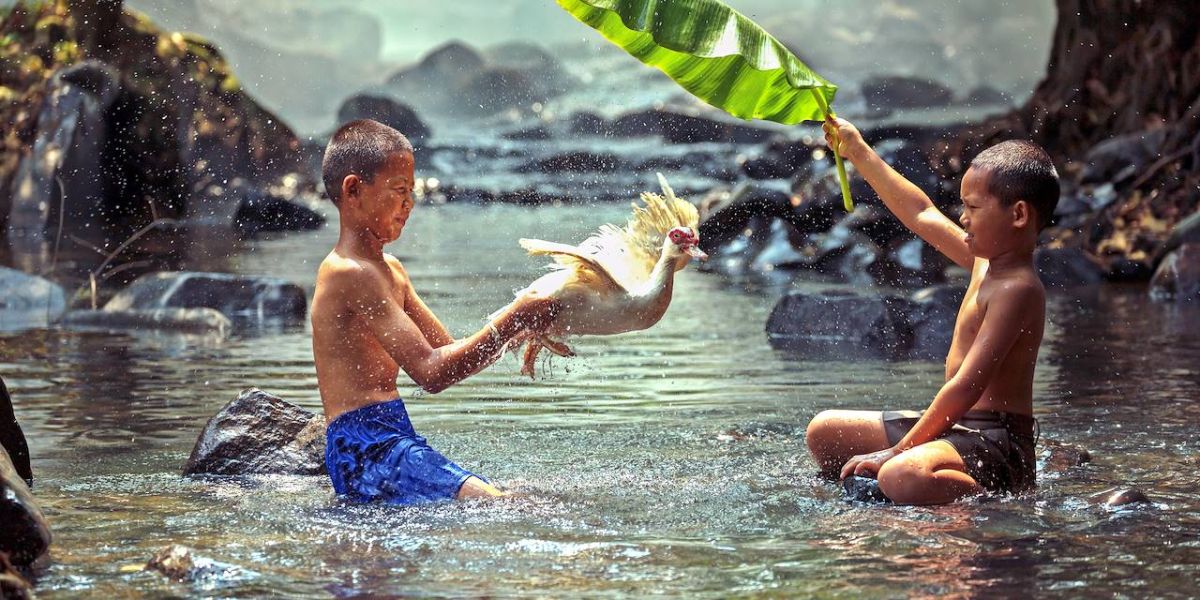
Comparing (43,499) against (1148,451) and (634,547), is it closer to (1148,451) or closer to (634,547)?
(634,547)

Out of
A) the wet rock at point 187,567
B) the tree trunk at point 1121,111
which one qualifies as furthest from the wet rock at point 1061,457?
the tree trunk at point 1121,111

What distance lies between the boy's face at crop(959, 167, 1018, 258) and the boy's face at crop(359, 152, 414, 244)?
183 cm

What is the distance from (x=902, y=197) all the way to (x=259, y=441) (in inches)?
101

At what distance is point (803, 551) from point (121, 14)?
19.4 metres

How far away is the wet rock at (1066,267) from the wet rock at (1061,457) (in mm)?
7216

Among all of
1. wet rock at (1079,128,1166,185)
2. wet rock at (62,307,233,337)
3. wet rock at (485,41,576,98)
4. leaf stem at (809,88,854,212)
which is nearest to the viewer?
leaf stem at (809,88,854,212)

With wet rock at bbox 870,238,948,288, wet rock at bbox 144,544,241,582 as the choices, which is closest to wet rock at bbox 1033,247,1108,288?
wet rock at bbox 870,238,948,288

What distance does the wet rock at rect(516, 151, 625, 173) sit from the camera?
86.0 feet

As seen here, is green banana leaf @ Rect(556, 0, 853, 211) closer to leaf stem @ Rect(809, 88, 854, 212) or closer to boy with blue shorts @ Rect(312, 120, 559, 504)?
leaf stem @ Rect(809, 88, 854, 212)

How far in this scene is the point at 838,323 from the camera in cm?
960

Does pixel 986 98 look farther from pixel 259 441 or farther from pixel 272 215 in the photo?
pixel 259 441

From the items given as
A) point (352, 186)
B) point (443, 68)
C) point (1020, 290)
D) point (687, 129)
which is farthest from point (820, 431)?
point (443, 68)

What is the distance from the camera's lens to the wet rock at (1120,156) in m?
15.9

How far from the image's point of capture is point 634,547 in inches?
164
